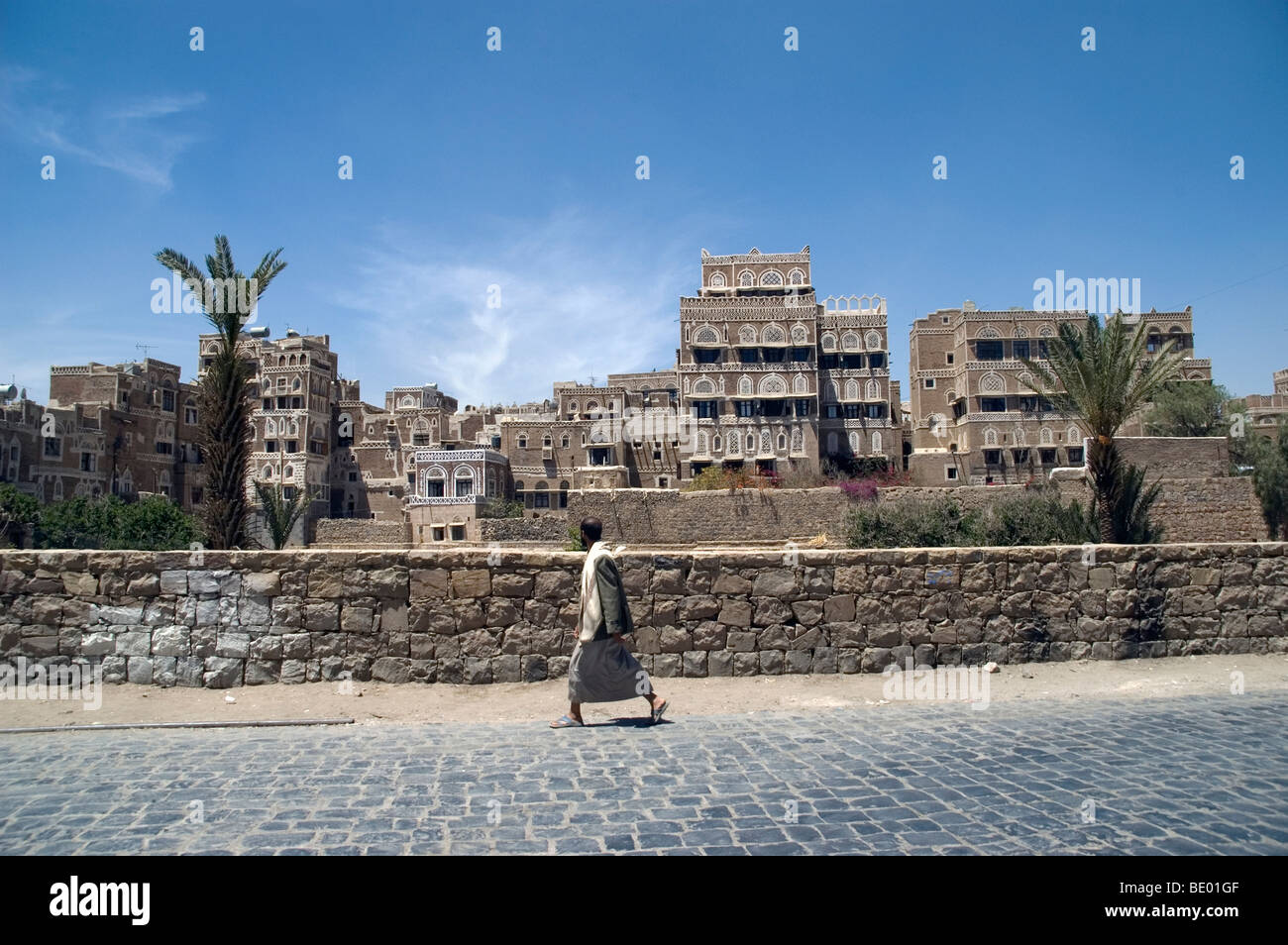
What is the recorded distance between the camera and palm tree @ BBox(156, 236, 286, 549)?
16.1 meters

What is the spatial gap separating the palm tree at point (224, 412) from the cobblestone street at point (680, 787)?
10.3 m

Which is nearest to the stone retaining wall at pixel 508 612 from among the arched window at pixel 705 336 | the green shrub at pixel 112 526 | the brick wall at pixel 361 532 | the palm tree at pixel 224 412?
the palm tree at pixel 224 412

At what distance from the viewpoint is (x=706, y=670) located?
8625mm

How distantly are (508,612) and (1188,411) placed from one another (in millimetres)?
45640

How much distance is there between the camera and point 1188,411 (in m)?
42.9

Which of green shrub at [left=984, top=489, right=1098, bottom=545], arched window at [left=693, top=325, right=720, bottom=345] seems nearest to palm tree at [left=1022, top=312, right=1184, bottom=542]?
green shrub at [left=984, top=489, right=1098, bottom=545]

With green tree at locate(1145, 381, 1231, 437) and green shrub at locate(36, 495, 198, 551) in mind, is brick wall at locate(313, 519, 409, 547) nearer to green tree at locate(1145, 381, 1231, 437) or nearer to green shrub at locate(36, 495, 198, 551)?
green shrub at locate(36, 495, 198, 551)

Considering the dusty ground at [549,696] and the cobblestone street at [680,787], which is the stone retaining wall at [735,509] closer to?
the dusty ground at [549,696]

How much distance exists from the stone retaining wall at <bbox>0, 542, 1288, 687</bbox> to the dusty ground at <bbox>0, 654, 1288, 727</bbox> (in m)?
0.18

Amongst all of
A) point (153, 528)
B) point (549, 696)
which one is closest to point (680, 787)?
point (549, 696)

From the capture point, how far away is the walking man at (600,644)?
6.97 meters
